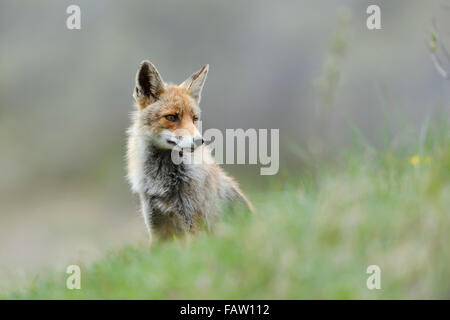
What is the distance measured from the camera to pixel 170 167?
6.32 metres

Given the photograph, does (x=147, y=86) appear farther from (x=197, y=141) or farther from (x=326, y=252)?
(x=326, y=252)

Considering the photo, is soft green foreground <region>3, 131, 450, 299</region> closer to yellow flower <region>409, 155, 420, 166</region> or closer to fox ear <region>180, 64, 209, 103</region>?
yellow flower <region>409, 155, 420, 166</region>

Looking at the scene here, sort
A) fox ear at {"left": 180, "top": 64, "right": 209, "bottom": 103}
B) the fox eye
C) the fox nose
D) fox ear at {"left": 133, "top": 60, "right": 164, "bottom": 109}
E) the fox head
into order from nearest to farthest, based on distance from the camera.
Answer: the fox nose < the fox head < the fox eye < fox ear at {"left": 133, "top": 60, "right": 164, "bottom": 109} < fox ear at {"left": 180, "top": 64, "right": 209, "bottom": 103}

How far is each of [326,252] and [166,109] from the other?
289 cm

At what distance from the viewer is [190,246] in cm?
480

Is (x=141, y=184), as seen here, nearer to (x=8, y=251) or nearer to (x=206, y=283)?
(x=206, y=283)

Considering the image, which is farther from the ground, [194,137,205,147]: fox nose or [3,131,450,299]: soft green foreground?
[194,137,205,147]: fox nose

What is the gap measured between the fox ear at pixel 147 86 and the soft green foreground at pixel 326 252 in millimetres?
2317

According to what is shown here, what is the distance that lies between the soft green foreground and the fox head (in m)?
1.59

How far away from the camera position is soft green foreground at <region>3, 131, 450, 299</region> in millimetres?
3902

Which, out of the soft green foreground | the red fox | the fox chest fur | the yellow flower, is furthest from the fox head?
the yellow flower

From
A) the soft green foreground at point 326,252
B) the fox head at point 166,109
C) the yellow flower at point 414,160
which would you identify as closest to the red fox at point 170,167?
the fox head at point 166,109
